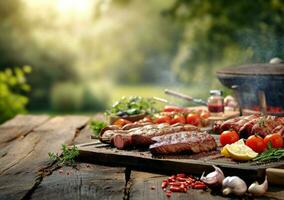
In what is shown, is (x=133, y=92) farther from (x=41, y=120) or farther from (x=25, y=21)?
(x=41, y=120)

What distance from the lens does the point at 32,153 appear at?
5.16 metres

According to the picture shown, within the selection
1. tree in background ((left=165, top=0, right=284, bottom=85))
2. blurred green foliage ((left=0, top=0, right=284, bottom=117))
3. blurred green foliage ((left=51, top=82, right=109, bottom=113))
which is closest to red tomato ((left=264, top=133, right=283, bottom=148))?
tree in background ((left=165, top=0, right=284, bottom=85))

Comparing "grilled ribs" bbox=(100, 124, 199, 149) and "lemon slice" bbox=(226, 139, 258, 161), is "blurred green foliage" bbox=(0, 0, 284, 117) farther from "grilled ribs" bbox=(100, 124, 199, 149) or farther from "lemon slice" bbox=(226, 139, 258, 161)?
"lemon slice" bbox=(226, 139, 258, 161)

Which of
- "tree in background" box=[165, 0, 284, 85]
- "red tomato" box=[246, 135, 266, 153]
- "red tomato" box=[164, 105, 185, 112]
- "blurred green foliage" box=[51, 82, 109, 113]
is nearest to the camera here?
"red tomato" box=[246, 135, 266, 153]

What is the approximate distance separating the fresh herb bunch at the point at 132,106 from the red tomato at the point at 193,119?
546 millimetres

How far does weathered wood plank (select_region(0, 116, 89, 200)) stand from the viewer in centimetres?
394

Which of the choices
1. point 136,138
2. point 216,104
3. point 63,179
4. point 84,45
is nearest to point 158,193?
point 63,179

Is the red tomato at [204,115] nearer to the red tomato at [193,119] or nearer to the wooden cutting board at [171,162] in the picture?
the red tomato at [193,119]

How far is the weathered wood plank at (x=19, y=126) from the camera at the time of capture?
20.3ft

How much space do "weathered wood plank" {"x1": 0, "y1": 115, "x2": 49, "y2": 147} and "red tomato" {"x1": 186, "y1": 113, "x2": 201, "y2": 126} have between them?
193cm

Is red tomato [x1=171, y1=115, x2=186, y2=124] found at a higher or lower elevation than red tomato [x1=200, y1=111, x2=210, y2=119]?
lower

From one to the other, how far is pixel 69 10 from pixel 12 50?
3.27 m

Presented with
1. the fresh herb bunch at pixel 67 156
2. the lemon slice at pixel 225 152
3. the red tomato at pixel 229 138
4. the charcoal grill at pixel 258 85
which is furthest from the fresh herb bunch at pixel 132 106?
the lemon slice at pixel 225 152

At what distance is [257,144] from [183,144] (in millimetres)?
609
